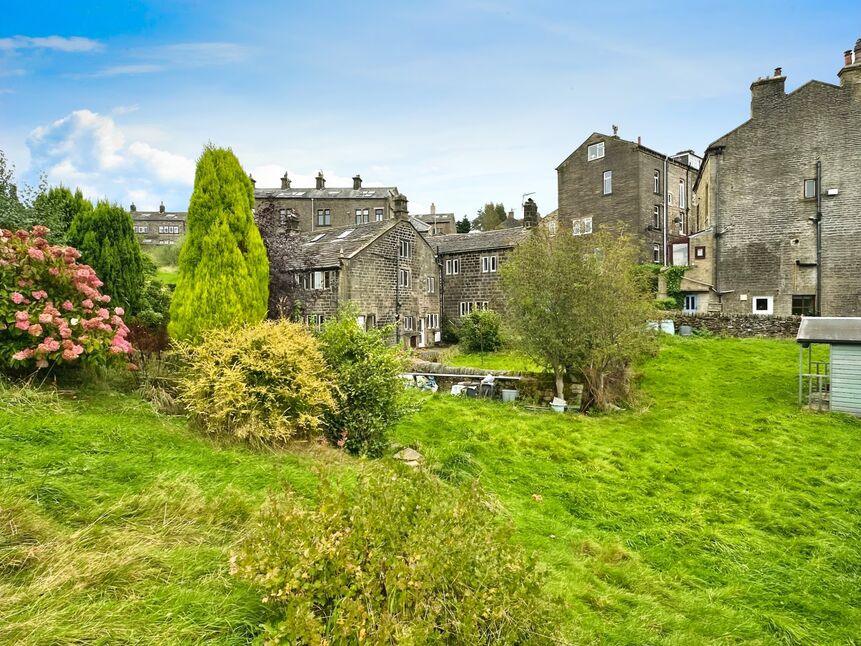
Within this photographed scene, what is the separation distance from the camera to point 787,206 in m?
27.8

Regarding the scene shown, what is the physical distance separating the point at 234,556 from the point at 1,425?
5.30m

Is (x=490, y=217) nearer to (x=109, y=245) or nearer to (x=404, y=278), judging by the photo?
(x=404, y=278)

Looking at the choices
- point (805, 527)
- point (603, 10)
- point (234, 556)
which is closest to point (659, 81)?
point (603, 10)

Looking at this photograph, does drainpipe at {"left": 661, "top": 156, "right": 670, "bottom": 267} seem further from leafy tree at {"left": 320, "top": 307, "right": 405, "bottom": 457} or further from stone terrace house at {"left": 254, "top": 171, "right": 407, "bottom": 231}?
leafy tree at {"left": 320, "top": 307, "right": 405, "bottom": 457}

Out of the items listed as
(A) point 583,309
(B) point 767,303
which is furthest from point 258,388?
(B) point 767,303

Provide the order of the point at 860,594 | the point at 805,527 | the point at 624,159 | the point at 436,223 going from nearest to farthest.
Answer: the point at 860,594, the point at 805,527, the point at 624,159, the point at 436,223

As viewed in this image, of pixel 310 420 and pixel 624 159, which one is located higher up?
pixel 624 159

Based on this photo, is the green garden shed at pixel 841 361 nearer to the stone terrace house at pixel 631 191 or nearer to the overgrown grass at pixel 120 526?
the overgrown grass at pixel 120 526

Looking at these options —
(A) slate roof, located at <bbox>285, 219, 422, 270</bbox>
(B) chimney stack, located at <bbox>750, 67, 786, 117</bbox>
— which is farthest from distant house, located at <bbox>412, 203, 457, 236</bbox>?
(B) chimney stack, located at <bbox>750, 67, 786, 117</bbox>

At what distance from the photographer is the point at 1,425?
A: 6312mm

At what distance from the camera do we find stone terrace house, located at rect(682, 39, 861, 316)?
26266 mm

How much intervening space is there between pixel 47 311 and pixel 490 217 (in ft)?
257

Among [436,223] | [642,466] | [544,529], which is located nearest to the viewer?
[544,529]

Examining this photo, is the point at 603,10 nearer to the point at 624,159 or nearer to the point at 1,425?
the point at 1,425
